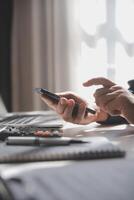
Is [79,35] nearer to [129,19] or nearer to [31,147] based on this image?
[129,19]

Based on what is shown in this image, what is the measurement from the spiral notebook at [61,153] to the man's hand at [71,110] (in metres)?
0.34

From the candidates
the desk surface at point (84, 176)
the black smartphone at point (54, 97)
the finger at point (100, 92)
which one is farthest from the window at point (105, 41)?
the desk surface at point (84, 176)

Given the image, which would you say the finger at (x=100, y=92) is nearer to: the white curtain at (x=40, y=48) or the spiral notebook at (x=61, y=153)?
the spiral notebook at (x=61, y=153)

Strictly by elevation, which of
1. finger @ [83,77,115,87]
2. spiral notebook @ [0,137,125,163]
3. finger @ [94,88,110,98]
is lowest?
spiral notebook @ [0,137,125,163]

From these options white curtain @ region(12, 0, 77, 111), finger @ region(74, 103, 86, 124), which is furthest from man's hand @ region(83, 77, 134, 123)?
white curtain @ region(12, 0, 77, 111)

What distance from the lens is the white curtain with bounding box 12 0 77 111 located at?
7.36ft

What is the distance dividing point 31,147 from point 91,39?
1808 mm

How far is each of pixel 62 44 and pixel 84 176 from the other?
193 centimetres

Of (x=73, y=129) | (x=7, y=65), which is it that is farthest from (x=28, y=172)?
(x=7, y=65)

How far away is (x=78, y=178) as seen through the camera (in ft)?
1.21

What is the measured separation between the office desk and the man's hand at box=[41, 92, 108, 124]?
1.30ft

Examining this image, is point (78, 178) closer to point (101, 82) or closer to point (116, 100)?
point (116, 100)

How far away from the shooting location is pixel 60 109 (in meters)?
0.86

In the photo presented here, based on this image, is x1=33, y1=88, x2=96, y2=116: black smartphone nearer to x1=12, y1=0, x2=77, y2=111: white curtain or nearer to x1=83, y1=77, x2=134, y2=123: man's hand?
x1=83, y1=77, x2=134, y2=123: man's hand
